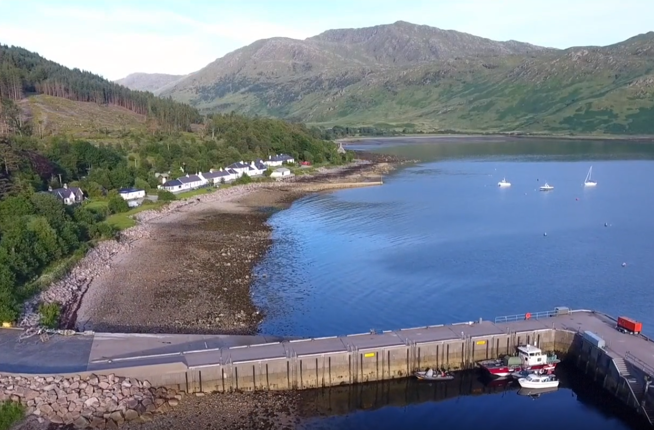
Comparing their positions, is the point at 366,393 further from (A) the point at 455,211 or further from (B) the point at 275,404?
(A) the point at 455,211

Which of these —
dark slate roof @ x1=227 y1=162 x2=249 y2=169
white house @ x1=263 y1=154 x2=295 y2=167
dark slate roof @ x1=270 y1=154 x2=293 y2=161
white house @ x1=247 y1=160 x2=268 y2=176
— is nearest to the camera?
white house @ x1=247 y1=160 x2=268 y2=176

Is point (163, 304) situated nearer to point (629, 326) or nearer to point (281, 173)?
point (629, 326)

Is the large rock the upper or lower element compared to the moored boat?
upper

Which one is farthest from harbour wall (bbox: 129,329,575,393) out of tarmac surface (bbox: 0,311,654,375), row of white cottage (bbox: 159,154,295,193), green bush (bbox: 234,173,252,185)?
green bush (bbox: 234,173,252,185)

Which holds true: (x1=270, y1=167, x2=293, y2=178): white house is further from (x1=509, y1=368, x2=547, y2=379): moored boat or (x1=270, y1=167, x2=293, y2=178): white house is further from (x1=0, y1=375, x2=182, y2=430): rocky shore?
(x1=0, y1=375, x2=182, y2=430): rocky shore

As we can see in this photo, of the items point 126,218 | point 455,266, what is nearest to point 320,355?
point 455,266

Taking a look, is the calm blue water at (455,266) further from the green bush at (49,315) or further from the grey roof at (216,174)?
the grey roof at (216,174)

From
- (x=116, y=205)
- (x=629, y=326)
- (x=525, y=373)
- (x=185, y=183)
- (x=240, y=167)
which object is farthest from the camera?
(x=240, y=167)
